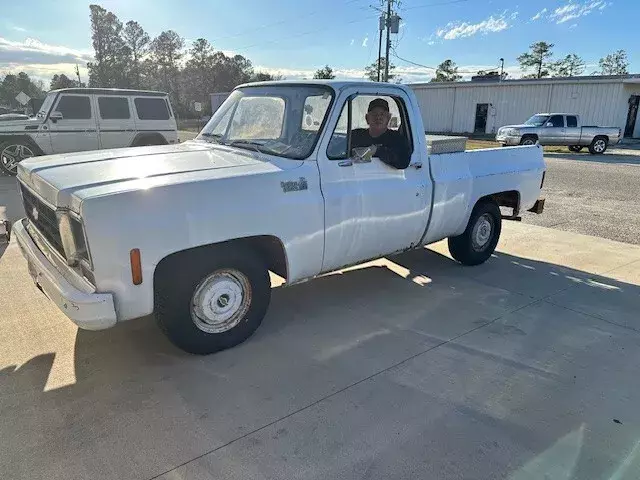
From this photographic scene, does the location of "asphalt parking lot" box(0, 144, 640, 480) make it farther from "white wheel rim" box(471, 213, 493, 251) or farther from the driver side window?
the driver side window

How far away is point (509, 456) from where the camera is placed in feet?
8.54

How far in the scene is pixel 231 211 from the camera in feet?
10.6

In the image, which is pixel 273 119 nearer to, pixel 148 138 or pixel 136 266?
pixel 136 266

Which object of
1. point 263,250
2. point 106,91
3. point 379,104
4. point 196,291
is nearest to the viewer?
point 196,291

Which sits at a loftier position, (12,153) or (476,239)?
(12,153)

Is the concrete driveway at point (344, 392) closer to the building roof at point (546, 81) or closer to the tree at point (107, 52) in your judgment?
the building roof at point (546, 81)

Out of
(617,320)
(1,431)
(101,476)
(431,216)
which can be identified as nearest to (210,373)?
(101,476)

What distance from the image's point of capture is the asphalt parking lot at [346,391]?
2.55m

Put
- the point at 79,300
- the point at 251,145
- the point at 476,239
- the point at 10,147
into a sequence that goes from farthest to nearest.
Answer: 1. the point at 10,147
2. the point at 476,239
3. the point at 251,145
4. the point at 79,300

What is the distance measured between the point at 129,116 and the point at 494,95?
27.8m

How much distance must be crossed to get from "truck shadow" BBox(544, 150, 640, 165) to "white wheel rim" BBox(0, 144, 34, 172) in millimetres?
19780

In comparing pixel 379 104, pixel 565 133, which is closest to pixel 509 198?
pixel 379 104

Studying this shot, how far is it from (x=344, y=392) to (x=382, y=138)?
96.1 inches

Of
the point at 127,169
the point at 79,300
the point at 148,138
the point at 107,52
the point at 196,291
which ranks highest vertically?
the point at 107,52
